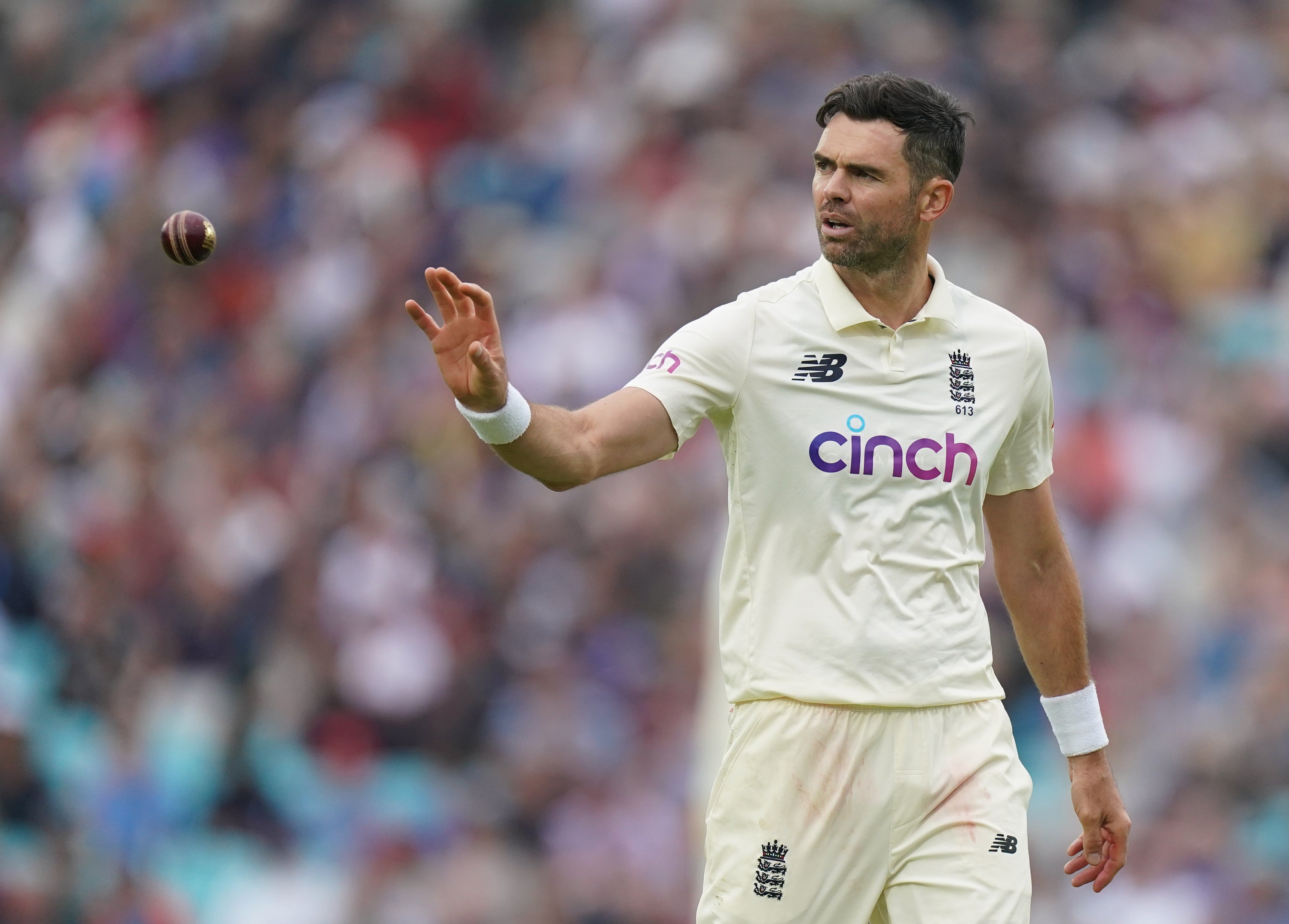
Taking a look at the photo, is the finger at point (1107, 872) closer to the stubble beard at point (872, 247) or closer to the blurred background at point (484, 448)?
the stubble beard at point (872, 247)

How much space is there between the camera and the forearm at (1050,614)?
5098 mm

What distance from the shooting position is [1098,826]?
505 centimetres

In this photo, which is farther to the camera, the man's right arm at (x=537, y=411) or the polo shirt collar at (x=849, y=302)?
the polo shirt collar at (x=849, y=302)

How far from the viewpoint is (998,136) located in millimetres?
12352

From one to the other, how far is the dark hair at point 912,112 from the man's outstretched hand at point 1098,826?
5.52 ft

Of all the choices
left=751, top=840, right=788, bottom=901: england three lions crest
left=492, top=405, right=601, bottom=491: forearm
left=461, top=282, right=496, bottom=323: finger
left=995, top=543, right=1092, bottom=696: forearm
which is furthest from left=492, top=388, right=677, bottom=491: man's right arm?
left=995, top=543, right=1092, bottom=696: forearm

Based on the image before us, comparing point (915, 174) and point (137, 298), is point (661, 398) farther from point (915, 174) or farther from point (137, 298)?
point (137, 298)

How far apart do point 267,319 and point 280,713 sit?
10.3 ft

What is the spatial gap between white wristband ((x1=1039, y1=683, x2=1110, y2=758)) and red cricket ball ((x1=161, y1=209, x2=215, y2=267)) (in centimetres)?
302

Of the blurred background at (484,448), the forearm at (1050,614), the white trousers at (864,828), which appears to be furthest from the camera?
the blurred background at (484,448)

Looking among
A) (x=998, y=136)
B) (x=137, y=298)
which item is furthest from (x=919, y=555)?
(x=137, y=298)

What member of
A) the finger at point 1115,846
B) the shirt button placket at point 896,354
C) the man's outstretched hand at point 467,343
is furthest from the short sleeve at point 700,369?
the finger at point 1115,846

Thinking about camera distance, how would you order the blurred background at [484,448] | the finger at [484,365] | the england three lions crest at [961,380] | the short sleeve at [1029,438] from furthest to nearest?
1. the blurred background at [484,448]
2. the short sleeve at [1029,438]
3. the england three lions crest at [961,380]
4. the finger at [484,365]

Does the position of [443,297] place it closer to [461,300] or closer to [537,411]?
[461,300]
